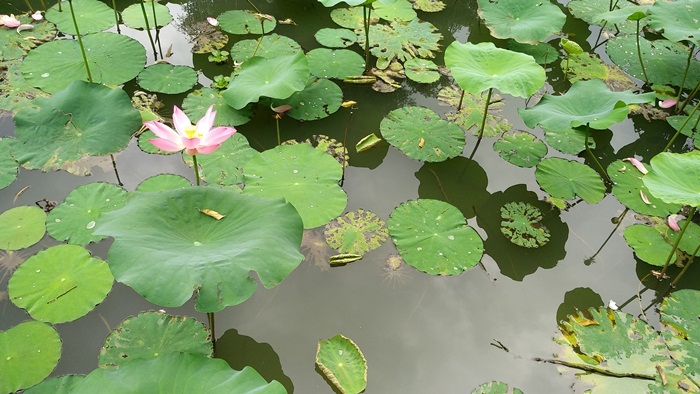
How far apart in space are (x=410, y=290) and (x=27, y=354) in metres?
1.68

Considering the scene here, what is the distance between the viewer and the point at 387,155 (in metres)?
3.30

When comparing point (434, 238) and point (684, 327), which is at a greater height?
point (434, 238)

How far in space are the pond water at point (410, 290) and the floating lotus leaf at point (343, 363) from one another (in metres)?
0.05

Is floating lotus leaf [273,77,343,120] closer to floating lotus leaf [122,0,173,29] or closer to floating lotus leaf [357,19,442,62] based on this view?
floating lotus leaf [357,19,442,62]

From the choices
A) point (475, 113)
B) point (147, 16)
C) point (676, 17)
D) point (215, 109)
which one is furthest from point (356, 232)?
point (676, 17)

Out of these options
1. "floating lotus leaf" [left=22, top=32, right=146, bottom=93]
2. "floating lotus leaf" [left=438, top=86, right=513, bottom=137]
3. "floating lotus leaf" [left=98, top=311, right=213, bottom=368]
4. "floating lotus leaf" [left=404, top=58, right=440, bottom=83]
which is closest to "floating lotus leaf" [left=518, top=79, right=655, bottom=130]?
"floating lotus leaf" [left=438, top=86, right=513, bottom=137]

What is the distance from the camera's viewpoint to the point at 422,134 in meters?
3.31

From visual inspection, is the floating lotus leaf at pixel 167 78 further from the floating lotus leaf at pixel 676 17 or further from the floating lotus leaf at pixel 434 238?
the floating lotus leaf at pixel 676 17

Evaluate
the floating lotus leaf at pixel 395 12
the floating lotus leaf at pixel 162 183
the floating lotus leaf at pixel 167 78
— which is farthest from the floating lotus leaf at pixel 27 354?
the floating lotus leaf at pixel 395 12

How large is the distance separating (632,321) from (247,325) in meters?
1.82

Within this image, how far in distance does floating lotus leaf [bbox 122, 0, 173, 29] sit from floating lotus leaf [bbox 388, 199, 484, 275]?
251cm

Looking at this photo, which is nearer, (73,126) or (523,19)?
(73,126)

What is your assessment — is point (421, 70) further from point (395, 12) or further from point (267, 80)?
point (267, 80)

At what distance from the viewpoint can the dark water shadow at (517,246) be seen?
2.77 metres
